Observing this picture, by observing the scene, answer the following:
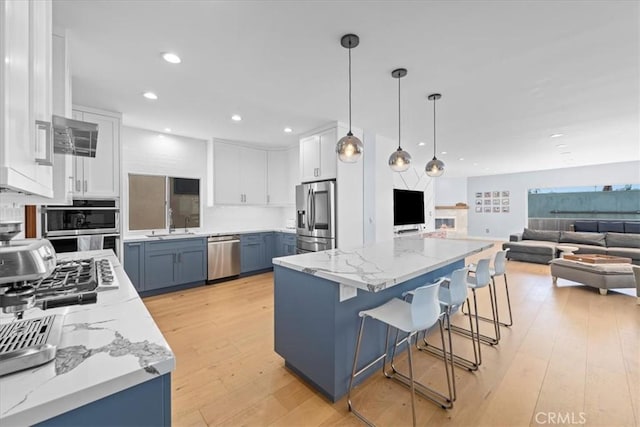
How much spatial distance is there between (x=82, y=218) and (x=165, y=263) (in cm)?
114

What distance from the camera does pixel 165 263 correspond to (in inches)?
155

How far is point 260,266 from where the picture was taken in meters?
5.05

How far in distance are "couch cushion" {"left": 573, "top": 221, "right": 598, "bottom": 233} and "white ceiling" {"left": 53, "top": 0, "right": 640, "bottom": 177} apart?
422cm

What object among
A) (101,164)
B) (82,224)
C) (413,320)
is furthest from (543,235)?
(82,224)

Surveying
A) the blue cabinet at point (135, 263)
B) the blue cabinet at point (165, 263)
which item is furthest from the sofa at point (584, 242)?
the blue cabinet at point (135, 263)

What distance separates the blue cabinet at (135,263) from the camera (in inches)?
143

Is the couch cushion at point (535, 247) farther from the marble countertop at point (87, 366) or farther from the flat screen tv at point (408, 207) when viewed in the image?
the marble countertop at point (87, 366)

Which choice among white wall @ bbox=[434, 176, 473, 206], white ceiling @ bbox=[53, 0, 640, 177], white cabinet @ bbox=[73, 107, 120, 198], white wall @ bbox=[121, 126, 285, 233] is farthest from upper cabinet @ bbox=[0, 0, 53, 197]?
white wall @ bbox=[434, 176, 473, 206]

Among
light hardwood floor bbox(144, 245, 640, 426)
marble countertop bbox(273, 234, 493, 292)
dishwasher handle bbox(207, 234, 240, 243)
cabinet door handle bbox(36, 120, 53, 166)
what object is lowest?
light hardwood floor bbox(144, 245, 640, 426)

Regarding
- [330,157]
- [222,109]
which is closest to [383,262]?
[330,157]

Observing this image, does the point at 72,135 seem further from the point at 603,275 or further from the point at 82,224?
the point at 603,275

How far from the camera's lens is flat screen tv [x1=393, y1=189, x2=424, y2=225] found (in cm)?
570

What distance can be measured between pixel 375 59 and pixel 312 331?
7.22ft

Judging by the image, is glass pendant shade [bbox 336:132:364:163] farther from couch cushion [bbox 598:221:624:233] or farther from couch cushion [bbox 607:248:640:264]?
couch cushion [bbox 598:221:624:233]
